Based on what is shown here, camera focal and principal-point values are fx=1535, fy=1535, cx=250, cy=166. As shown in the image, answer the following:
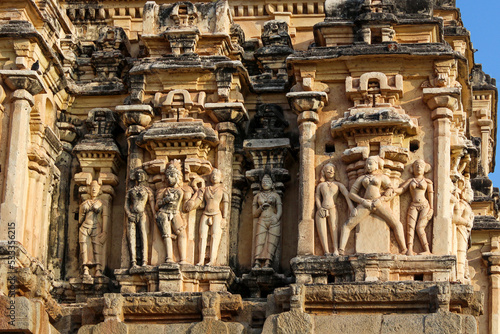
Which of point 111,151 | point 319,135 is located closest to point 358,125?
point 319,135

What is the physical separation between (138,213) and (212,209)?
1.14 m

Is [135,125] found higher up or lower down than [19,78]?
lower down

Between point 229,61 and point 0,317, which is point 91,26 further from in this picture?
point 0,317

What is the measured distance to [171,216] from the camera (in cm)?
2311

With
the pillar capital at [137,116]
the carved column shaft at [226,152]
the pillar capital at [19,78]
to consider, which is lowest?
the carved column shaft at [226,152]

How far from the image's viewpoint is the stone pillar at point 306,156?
22.6m

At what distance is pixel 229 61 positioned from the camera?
2394 cm

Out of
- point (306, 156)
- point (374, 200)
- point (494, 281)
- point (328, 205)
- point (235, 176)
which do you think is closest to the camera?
point (374, 200)

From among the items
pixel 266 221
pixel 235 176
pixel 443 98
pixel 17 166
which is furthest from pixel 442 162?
pixel 17 166

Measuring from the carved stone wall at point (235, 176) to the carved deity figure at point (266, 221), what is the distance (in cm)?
4

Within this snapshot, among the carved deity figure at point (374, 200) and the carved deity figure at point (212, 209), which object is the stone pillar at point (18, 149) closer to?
the carved deity figure at point (212, 209)

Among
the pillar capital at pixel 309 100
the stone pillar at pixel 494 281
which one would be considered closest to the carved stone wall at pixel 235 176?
the pillar capital at pixel 309 100

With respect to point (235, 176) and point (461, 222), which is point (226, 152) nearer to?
point (235, 176)

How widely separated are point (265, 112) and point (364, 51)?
1966 mm
